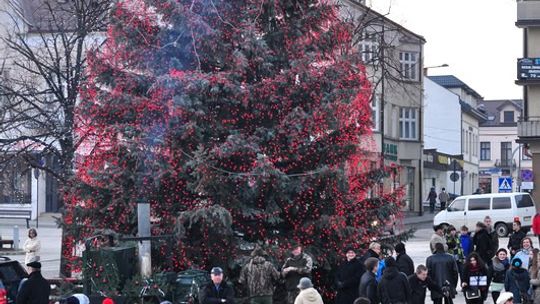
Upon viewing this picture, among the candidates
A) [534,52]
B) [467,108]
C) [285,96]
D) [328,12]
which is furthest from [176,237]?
[467,108]

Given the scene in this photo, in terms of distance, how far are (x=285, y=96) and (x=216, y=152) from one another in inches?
79.5

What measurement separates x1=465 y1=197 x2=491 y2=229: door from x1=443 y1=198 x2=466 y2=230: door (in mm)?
219

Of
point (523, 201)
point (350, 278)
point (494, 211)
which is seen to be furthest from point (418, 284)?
point (523, 201)

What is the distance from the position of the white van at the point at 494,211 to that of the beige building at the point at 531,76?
1309 cm

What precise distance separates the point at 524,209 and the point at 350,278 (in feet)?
96.4

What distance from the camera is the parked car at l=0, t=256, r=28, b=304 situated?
18.9m

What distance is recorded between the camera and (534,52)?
59.4m

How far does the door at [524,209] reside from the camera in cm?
4559

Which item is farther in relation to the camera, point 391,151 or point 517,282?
point 391,151

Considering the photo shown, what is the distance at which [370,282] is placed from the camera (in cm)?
1691

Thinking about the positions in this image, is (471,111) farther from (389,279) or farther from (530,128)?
(389,279)

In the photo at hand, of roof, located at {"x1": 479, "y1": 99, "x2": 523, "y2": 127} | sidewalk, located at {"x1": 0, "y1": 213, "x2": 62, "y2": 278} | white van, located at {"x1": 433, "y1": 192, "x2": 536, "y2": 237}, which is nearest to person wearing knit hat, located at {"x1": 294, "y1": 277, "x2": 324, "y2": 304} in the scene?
sidewalk, located at {"x1": 0, "y1": 213, "x2": 62, "y2": 278}

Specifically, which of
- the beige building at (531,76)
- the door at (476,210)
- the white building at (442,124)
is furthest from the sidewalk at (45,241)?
the white building at (442,124)

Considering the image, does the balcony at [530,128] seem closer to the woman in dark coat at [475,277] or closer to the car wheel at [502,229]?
the car wheel at [502,229]
